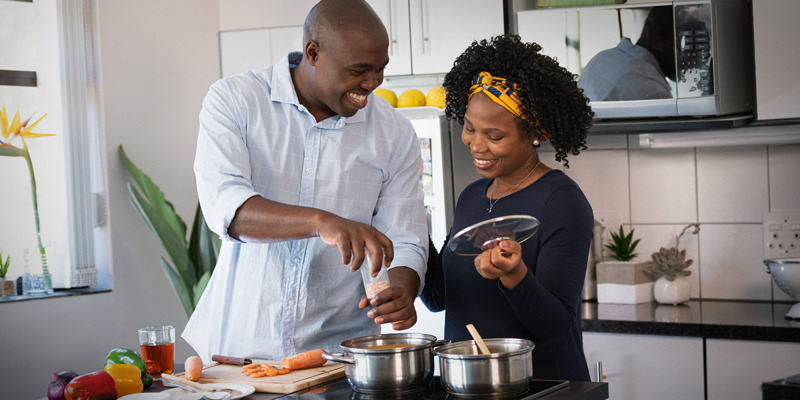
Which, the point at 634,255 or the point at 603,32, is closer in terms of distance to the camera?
the point at 603,32

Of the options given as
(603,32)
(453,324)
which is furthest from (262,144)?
(603,32)

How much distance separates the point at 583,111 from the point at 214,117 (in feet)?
2.49

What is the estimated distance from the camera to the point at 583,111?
1681mm

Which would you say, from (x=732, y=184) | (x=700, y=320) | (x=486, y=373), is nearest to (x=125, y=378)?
(x=486, y=373)

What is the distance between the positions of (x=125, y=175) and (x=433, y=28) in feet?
4.53

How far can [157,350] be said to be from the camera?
156cm

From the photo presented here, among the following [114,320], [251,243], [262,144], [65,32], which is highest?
[65,32]

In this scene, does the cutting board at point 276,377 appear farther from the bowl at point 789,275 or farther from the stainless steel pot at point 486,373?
the bowl at point 789,275

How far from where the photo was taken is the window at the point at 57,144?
294cm

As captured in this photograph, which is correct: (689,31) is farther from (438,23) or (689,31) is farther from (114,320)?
(114,320)

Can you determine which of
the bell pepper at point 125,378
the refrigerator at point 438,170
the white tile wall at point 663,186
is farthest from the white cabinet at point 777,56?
the bell pepper at point 125,378

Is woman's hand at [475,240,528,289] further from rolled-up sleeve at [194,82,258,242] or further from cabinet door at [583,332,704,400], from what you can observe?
cabinet door at [583,332,704,400]

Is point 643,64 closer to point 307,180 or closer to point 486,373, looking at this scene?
point 307,180

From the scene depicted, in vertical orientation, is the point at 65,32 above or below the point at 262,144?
above
